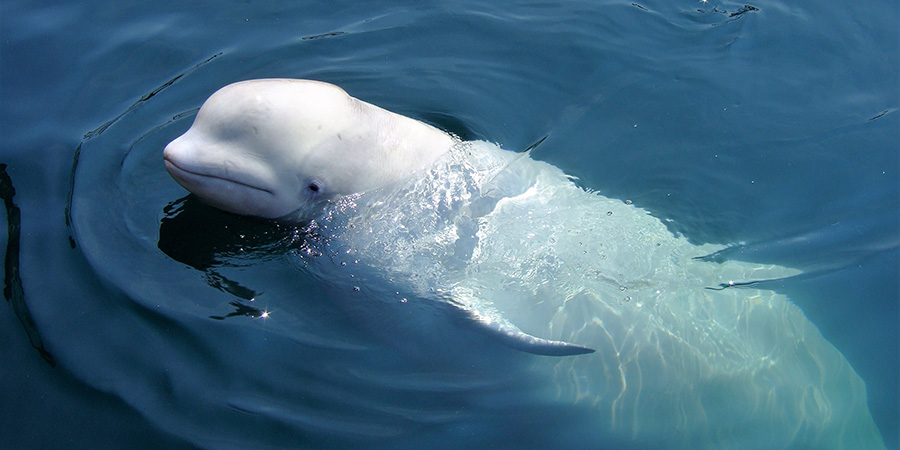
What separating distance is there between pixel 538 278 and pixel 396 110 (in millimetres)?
2653

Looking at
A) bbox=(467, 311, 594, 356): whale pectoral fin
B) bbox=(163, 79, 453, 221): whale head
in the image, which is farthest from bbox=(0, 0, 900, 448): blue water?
bbox=(163, 79, 453, 221): whale head

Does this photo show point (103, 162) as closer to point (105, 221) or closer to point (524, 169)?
point (105, 221)

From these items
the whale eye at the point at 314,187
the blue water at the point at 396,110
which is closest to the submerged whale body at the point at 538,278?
the whale eye at the point at 314,187

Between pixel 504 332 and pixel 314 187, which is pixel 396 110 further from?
pixel 504 332

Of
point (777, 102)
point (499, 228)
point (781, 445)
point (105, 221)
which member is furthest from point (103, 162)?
point (777, 102)

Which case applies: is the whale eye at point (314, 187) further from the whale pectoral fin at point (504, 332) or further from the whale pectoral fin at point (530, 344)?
the whale pectoral fin at point (530, 344)

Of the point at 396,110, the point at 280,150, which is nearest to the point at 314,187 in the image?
the point at 280,150

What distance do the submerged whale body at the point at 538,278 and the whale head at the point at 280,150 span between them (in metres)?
0.01

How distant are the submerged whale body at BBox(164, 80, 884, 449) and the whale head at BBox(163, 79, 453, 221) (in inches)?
0.4

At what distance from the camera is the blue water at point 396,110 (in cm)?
458

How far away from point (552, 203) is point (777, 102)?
3089 millimetres

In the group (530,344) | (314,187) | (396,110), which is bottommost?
(530,344)

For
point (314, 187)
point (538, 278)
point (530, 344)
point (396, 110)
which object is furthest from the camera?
point (396, 110)

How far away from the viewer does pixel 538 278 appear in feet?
17.6
